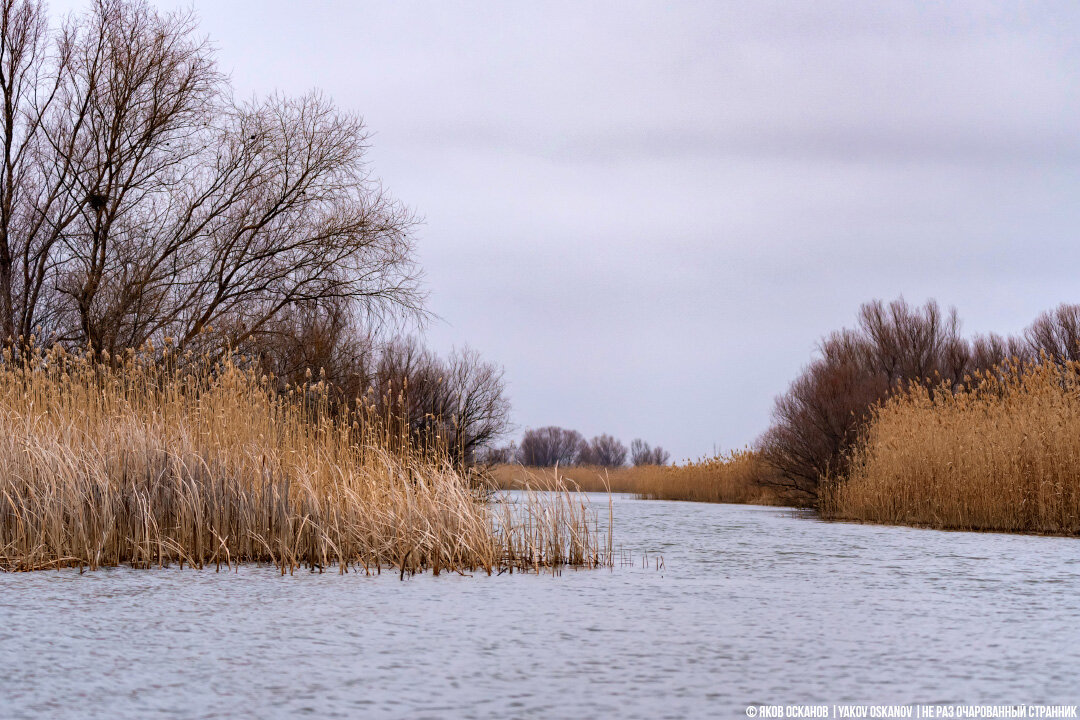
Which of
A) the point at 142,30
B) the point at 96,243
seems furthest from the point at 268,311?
the point at 142,30

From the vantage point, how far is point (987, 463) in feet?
35.5

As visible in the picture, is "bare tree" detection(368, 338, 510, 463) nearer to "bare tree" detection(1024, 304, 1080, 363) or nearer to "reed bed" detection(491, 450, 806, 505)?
"reed bed" detection(491, 450, 806, 505)

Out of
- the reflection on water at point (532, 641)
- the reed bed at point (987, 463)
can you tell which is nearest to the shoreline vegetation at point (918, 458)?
the reed bed at point (987, 463)

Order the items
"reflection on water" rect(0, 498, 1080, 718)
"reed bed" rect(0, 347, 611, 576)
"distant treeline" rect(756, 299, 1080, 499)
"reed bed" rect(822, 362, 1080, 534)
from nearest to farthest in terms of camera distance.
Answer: "reflection on water" rect(0, 498, 1080, 718)
"reed bed" rect(0, 347, 611, 576)
"reed bed" rect(822, 362, 1080, 534)
"distant treeline" rect(756, 299, 1080, 499)

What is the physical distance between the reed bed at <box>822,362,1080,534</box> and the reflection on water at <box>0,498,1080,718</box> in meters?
4.10

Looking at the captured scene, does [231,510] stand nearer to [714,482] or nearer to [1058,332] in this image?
[714,482]

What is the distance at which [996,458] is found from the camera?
10.7 meters

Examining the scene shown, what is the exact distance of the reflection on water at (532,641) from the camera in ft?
10.1

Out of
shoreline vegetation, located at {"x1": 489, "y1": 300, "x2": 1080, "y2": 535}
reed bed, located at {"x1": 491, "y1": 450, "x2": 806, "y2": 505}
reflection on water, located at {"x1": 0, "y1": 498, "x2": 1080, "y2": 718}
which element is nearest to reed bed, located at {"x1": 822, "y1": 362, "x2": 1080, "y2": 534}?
shoreline vegetation, located at {"x1": 489, "y1": 300, "x2": 1080, "y2": 535}

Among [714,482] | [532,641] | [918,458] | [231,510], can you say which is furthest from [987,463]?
[714,482]

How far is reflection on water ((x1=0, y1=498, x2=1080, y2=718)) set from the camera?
307 centimetres

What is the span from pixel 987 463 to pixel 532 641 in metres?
8.51

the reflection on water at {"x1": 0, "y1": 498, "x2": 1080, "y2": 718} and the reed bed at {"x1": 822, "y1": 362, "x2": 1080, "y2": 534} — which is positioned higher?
the reed bed at {"x1": 822, "y1": 362, "x2": 1080, "y2": 534}

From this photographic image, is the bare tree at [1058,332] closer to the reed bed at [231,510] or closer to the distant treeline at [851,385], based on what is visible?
the distant treeline at [851,385]
